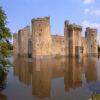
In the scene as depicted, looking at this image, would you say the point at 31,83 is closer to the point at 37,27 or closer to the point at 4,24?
the point at 4,24

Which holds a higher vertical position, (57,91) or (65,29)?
(65,29)

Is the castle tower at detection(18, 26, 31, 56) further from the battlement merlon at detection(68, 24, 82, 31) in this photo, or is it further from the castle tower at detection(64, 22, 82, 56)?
the battlement merlon at detection(68, 24, 82, 31)

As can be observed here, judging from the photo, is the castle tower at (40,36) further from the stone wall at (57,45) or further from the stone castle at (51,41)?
the stone wall at (57,45)

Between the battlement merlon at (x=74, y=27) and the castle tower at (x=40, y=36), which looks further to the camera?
the battlement merlon at (x=74, y=27)

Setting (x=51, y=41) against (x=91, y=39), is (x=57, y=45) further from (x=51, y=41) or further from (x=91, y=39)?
(x=91, y=39)

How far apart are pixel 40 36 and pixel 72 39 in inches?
635

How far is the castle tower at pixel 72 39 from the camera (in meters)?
71.0

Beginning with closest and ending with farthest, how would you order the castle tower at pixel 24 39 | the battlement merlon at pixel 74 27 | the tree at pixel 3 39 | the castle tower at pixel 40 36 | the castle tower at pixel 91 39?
the tree at pixel 3 39 < the castle tower at pixel 40 36 < the battlement merlon at pixel 74 27 < the castle tower at pixel 24 39 < the castle tower at pixel 91 39

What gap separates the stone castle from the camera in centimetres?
5738

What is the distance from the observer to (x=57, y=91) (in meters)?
20.0

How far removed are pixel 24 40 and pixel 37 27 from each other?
1928 centimetres

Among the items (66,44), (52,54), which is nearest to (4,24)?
(52,54)

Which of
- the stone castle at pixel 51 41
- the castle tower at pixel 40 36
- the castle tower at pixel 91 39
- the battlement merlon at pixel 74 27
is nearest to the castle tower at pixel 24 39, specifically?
the stone castle at pixel 51 41

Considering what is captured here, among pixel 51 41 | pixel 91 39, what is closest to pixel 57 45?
pixel 51 41
